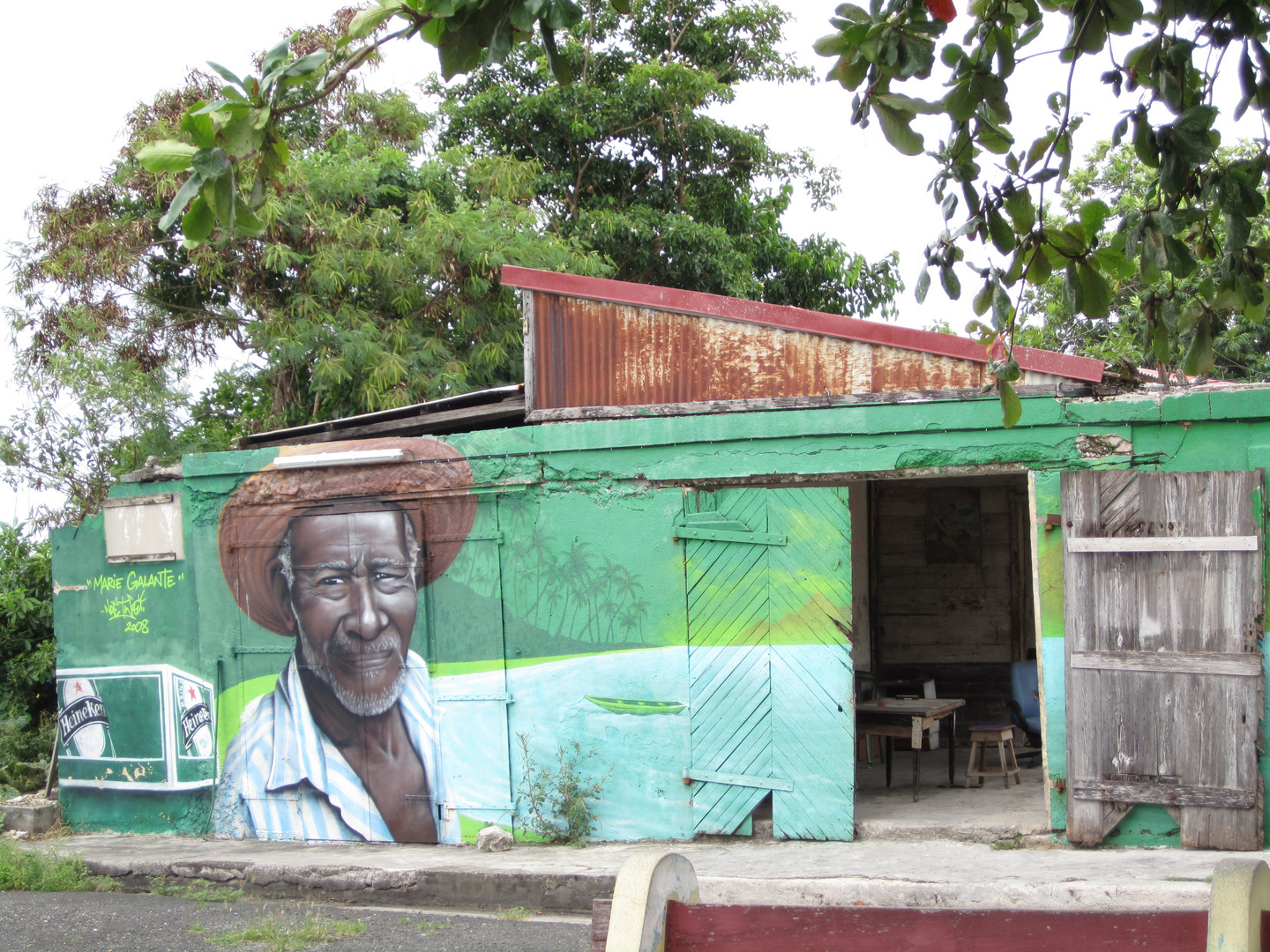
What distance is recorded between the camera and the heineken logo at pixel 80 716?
890 centimetres

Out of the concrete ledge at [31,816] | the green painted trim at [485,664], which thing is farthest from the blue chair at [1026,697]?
the concrete ledge at [31,816]

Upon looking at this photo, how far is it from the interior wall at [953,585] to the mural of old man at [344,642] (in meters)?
5.29

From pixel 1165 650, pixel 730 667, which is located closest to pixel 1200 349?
pixel 1165 650

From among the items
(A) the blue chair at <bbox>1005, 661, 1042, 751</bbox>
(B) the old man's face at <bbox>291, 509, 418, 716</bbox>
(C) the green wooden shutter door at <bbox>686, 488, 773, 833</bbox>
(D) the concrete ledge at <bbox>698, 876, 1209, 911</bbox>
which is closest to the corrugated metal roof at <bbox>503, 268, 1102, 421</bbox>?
(C) the green wooden shutter door at <bbox>686, 488, 773, 833</bbox>

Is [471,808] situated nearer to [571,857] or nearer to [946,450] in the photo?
[571,857]

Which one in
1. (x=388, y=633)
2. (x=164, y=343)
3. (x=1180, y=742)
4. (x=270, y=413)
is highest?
(x=164, y=343)

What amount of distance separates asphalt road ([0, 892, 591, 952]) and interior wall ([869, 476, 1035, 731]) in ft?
19.7

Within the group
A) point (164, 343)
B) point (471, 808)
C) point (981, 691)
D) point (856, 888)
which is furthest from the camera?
point (164, 343)

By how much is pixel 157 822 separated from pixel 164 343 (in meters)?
8.34

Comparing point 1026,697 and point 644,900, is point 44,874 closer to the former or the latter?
point 644,900

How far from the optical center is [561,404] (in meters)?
8.09

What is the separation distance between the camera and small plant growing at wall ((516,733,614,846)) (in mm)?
7359

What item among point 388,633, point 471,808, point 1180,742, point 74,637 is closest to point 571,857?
point 471,808

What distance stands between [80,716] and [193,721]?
120 centimetres
